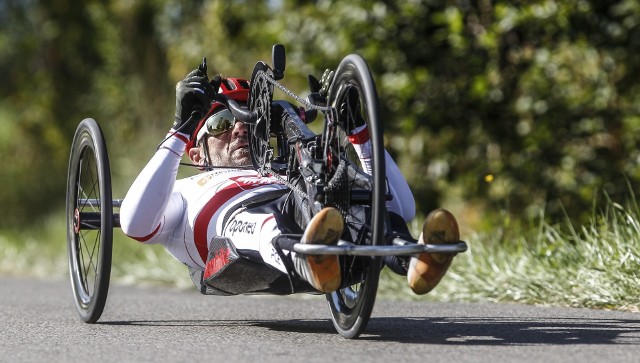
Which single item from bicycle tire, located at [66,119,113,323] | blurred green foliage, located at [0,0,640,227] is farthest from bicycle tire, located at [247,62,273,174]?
blurred green foliage, located at [0,0,640,227]

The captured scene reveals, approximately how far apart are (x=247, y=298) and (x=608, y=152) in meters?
3.15

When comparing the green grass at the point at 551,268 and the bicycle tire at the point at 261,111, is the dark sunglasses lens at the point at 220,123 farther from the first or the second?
the green grass at the point at 551,268

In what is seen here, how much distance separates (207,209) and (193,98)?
56 cm

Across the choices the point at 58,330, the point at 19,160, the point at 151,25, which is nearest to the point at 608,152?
the point at 58,330

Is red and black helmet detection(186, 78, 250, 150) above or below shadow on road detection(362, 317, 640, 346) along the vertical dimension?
above

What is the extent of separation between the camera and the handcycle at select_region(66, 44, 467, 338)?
14.3ft

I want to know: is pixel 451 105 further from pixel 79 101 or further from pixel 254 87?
pixel 79 101

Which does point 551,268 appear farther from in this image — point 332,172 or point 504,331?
point 332,172

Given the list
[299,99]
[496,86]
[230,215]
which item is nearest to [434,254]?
[299,99]

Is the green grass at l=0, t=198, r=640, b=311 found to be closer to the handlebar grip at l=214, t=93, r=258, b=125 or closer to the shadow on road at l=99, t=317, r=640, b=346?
the shadow on road at l=99, t=317, r=640, b=346

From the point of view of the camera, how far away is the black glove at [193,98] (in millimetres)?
5191

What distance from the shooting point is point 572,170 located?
915 centimetres

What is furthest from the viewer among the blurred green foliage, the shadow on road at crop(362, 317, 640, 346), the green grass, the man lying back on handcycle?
the blurred green foliage

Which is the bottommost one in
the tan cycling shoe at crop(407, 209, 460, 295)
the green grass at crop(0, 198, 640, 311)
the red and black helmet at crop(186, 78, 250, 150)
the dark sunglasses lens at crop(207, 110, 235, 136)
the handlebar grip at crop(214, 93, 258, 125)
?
the green grass at crop(0, 198, 640, 311)
